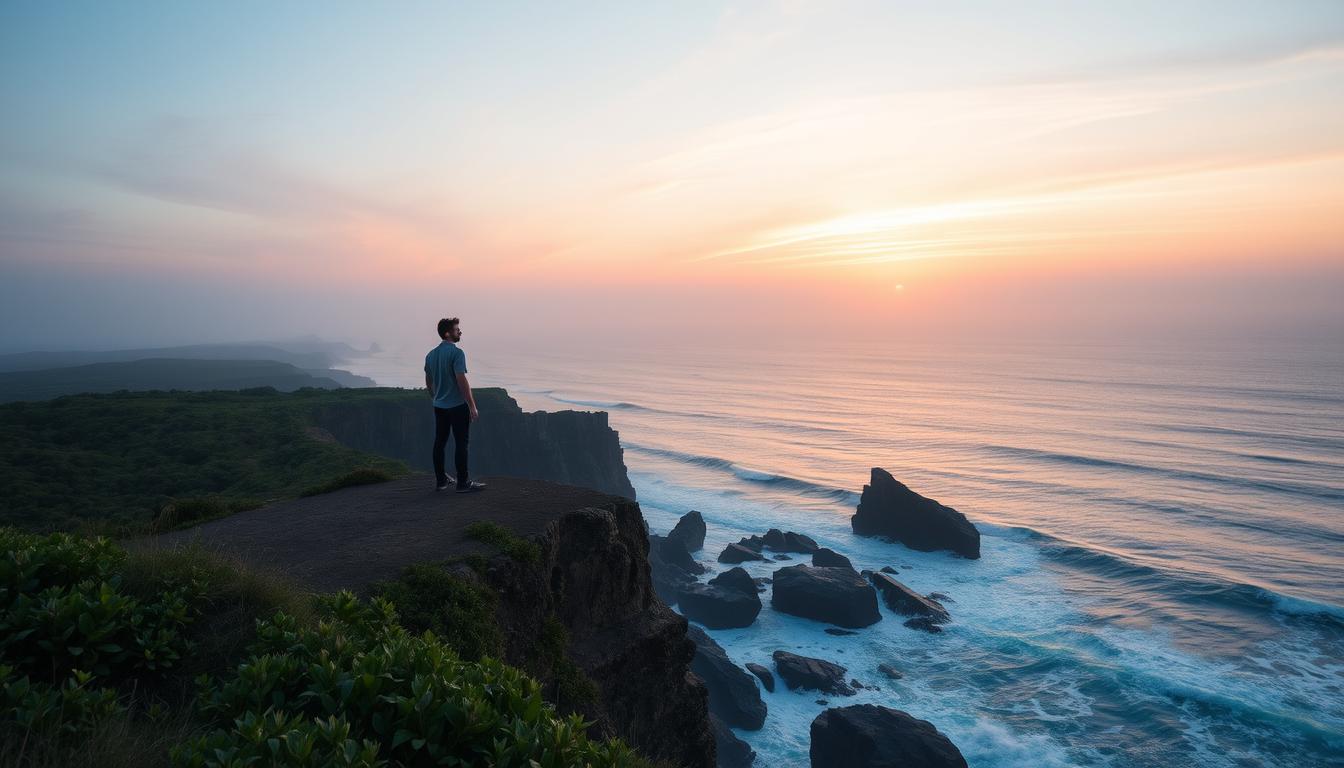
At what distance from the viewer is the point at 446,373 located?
1157cm

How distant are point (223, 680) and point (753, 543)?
40.9 meters

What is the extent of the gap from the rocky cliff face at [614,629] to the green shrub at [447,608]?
0.86 metres

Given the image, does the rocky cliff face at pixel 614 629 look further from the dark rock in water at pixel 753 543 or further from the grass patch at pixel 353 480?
the dark rock in water at pixel 753 543

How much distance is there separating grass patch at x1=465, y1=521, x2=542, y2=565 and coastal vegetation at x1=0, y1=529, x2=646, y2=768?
3.58m

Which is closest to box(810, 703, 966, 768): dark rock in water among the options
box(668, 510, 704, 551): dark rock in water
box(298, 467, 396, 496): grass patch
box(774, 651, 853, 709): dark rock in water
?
box(774, 651, 853, 709): dark rock in water

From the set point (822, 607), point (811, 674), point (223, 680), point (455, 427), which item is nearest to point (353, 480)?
point (455, 427)

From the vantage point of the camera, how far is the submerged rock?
26531mm

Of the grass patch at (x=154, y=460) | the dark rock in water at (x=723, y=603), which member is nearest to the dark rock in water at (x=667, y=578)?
the dark rock in water at (x=723, y=603)

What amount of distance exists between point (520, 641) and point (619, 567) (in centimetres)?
267

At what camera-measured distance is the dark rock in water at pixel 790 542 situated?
42781mm

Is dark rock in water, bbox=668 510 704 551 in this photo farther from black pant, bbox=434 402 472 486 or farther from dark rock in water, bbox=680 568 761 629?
black pant, bbox=434 402 472 486

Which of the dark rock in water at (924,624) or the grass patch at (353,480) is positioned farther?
the dark rock in water at (924,624)

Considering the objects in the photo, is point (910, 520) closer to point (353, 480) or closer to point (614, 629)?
point (614, 629)

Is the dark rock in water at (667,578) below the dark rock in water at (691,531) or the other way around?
below
